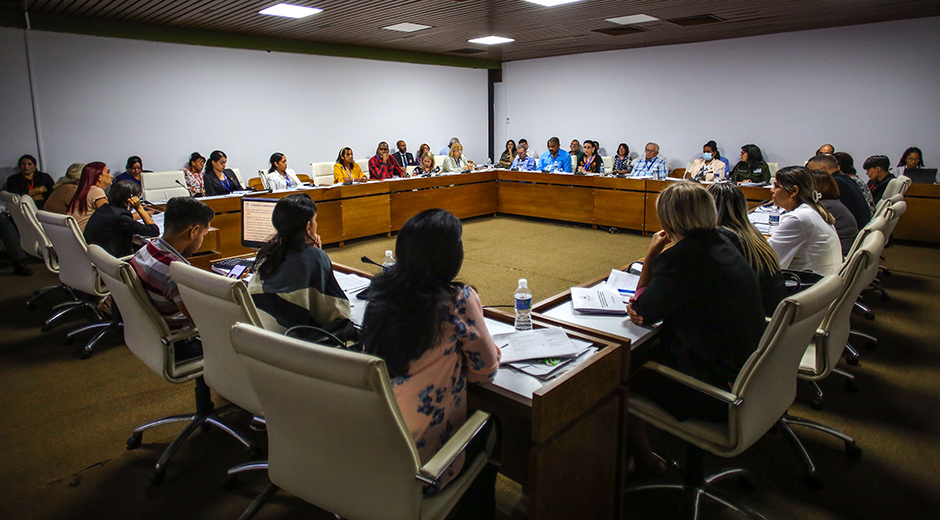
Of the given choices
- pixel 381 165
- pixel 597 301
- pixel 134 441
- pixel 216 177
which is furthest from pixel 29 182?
pixel 597 301

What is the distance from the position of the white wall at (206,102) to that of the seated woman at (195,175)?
0.70m

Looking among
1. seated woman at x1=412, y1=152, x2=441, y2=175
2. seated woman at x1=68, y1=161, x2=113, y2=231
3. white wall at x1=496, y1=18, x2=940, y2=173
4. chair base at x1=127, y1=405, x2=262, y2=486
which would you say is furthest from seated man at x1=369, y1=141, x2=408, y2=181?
chair base at x1=127, y1=405, x2=262, y2=486

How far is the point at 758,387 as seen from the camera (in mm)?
1850

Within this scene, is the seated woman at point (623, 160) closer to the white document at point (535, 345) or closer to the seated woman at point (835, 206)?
the seated woman at point (835, 206)

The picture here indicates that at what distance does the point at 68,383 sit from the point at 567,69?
954 centimetres

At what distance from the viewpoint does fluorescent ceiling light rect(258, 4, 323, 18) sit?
606 centimetres

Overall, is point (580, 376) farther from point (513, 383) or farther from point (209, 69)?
point (209, 69)

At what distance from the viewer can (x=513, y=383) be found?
1.83 m

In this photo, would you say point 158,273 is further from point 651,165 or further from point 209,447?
point 651,165

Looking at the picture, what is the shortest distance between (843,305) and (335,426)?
7.32 feet

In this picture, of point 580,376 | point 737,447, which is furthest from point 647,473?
point 580,376

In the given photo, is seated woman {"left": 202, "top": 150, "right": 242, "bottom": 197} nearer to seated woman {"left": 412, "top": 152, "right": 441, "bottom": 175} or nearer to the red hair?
the red hair

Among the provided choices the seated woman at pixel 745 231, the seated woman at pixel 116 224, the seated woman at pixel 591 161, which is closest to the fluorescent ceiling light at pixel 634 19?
the seated woman at pixel 591 161

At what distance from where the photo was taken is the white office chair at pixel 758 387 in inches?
69.7
